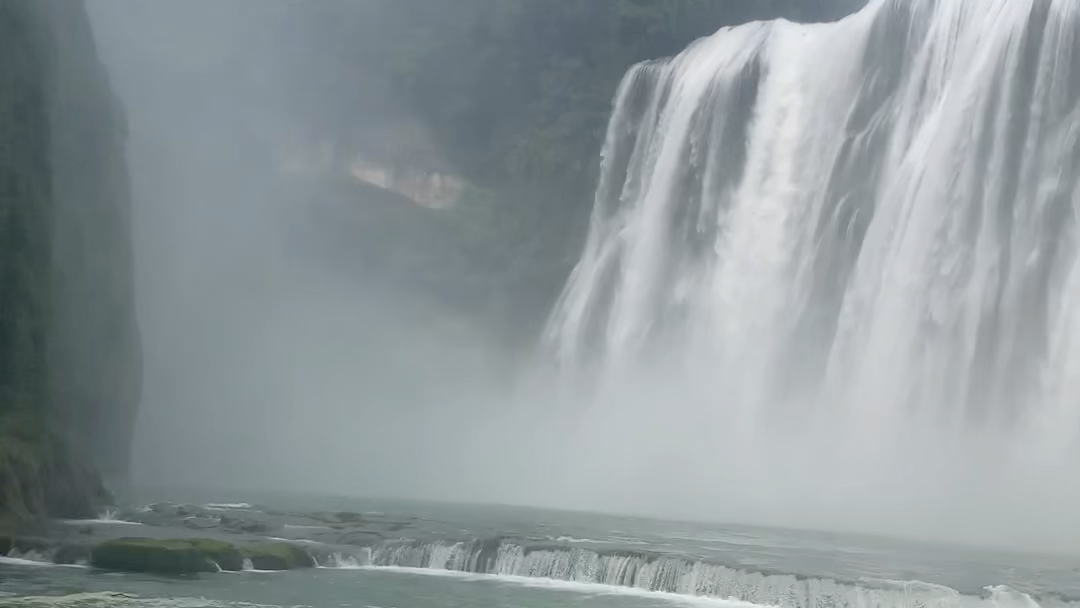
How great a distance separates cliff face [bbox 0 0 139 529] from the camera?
2616 cm

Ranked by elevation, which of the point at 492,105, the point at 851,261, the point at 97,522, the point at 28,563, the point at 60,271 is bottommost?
the point at 28,563

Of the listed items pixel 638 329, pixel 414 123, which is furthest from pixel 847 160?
pixel 414 123

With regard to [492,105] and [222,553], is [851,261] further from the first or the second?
[492,105]

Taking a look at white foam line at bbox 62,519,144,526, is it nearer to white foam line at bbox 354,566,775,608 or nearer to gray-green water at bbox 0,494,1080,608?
gray-green water at bbox 0,494,1080,608

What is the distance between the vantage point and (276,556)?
2219 centimetres

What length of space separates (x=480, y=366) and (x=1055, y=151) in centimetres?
2272

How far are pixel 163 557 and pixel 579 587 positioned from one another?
6447 millimetres

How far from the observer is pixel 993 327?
2847 centimetres

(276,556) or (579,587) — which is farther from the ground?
(276,556)

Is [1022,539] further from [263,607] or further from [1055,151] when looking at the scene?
[263,607]

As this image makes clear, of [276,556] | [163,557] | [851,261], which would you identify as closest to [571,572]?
[276,556]

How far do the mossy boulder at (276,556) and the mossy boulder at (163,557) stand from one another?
9.9 inches

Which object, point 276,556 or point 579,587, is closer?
point 579,587

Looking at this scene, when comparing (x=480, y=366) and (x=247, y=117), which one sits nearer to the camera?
(x=480, y=366)
